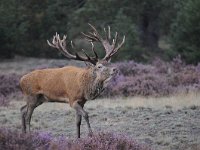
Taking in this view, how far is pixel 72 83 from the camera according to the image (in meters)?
11.5

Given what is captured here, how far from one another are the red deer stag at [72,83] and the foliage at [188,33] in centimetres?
1765

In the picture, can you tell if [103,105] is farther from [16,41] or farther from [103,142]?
[16,41]

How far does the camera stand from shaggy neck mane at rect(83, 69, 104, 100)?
1130 centimetres

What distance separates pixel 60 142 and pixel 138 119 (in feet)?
15.1

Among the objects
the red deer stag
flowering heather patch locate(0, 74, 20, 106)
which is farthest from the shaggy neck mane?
flowering heather patch locate(0, 74, 20, 106)

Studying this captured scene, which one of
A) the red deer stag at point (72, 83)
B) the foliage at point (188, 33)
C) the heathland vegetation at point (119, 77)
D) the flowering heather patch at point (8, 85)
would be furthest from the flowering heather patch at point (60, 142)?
the foliage at point (188, 33)

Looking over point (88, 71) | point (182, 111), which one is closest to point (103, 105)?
point (182, 111)

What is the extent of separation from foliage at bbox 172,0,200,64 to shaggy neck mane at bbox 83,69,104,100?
715 inches

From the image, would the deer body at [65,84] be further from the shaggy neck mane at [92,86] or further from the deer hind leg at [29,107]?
the deer hind leg at [29,107]

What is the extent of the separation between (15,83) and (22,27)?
14156mm

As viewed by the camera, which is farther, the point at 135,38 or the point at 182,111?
the point at 135,38

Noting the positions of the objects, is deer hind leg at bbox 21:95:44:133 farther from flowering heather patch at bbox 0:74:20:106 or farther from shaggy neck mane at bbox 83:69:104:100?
flowering heather patch at bbox 0:74:20:106

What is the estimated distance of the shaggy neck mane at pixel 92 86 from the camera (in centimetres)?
1130

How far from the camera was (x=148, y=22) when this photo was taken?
152 ft
